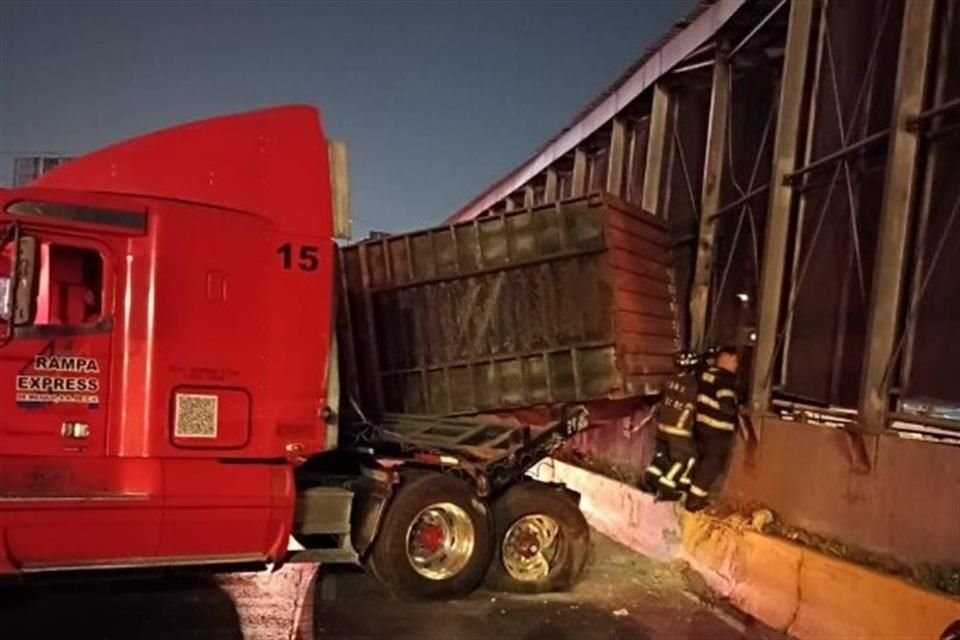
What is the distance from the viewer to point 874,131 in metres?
7.93

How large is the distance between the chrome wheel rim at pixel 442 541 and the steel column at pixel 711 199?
166 inches

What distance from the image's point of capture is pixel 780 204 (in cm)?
919

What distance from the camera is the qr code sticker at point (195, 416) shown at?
21.7ft

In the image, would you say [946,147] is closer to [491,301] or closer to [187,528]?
[491,301]

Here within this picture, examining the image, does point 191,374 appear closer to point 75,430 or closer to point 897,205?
point 75,430

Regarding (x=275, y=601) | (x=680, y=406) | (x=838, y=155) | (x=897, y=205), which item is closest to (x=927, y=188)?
(x=897, y=205)

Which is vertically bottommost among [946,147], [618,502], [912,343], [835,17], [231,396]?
[618,502]

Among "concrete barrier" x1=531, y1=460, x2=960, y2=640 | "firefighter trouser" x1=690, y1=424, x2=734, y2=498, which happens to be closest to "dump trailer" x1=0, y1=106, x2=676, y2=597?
"concrete barrier" x1=531, y1=460, x2=960, y2=640

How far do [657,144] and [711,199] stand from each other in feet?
5.98

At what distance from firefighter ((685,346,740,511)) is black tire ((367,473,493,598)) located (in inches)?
88.7

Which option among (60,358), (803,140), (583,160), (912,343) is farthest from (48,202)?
(583,160)

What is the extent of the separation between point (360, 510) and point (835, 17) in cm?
587

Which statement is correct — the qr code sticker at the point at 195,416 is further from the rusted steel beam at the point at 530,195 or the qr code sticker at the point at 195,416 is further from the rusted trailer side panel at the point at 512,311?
the rusted steel beam at the point at 530,195

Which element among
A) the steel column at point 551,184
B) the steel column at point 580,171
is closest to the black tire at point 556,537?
the steel column at point 580,171
